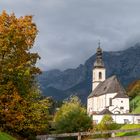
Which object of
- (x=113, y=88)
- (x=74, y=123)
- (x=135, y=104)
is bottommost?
(x=74, y=123)

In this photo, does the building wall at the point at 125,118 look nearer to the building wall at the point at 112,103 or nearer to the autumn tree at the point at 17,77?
the building wall at the point at 112,103

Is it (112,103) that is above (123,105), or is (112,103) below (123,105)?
above

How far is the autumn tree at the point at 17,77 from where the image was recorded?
38.9m

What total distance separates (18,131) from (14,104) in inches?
118

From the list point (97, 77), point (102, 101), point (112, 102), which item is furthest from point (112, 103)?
point (97, 77)

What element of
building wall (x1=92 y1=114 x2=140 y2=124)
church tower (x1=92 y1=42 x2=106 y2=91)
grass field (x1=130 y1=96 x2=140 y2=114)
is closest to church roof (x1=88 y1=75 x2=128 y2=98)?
grass field (x1=130 y1=96 x2=140 y2=114)

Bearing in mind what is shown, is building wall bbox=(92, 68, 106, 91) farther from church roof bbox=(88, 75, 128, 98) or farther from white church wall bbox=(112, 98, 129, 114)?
white church wall bbox=(112, 98, 129, 114)

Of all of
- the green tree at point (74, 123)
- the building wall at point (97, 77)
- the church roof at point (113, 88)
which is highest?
the building wall at point (97, 77)

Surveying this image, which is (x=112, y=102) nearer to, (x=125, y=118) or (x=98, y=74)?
(x=125, y=118)

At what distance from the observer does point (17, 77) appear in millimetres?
39781

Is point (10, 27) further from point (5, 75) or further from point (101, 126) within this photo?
point (101, 126)

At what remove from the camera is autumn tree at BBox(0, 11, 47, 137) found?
38.9 m

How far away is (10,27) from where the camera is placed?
131 feet

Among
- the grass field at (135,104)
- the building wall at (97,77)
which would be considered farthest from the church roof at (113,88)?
the building wall at (97,77)
